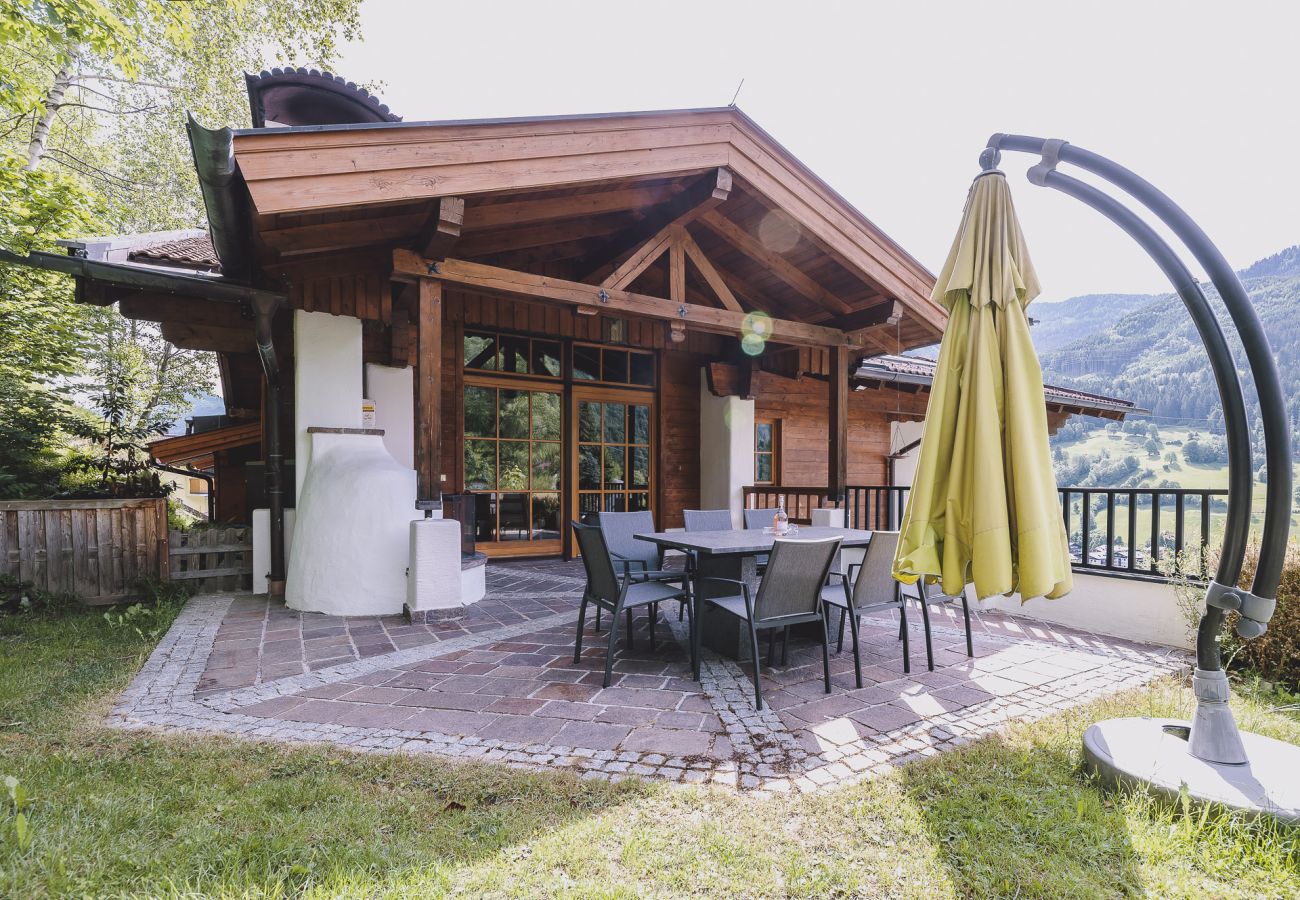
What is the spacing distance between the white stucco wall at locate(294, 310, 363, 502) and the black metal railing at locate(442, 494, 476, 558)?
1055 mm

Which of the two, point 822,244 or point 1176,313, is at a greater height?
point 1176,313

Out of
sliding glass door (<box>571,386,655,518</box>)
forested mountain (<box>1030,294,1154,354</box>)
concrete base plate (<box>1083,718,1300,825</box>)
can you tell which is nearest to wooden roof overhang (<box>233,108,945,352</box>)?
sliding glass door (<box>571,386,655,518</box>)

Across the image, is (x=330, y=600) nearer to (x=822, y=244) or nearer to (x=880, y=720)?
(x=880, y=720)

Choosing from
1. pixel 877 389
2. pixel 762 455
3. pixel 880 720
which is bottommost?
pixel 880 720

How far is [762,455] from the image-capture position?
8.41 m

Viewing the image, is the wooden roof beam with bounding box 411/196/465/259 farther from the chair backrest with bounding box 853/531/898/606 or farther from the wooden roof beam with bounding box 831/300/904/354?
the wooden roof beam with bounding box 831/300/904/354

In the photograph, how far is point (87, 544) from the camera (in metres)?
4.64

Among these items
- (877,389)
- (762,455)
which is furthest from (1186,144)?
(762,455)

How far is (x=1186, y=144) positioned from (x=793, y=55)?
768cm

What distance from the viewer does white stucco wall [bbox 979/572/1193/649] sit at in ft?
12.9

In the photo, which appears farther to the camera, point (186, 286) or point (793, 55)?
point (793, 55)

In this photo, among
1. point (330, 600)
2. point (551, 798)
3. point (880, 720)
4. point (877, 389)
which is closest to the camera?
point (551, 798)

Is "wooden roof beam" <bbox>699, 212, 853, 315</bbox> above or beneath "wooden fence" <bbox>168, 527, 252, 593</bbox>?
above

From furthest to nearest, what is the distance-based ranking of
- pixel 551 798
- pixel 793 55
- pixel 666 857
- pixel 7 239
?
1. pixel 793 55
2. pixel 7 239
3. pixel 551 798
4. pixel 666 857
